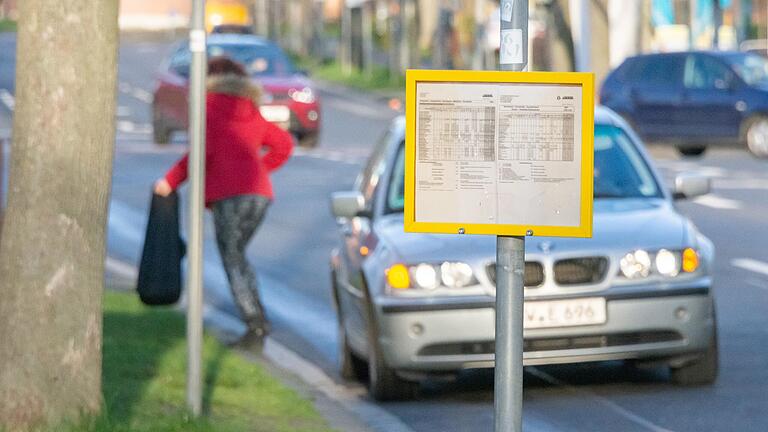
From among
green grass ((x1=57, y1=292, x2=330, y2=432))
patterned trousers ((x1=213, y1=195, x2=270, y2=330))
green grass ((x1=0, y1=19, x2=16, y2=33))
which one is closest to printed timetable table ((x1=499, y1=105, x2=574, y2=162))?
green grass ((x1=57, y1=292, x2=330, y2=432))

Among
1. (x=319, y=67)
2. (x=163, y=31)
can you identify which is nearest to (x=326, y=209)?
(x=319, y=67)

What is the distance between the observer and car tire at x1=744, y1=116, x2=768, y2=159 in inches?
1140

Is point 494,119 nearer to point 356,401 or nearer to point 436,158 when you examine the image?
point 436,158

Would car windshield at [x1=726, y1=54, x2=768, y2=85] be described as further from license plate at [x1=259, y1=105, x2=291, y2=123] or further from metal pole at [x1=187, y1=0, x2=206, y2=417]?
metal pole at [x1=187, y1=0, x2=206, y2=417]

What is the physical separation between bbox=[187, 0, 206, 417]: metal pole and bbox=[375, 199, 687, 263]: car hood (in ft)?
5.92

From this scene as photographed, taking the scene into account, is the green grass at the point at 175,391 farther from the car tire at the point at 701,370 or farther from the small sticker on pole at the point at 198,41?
the car tire at the point at 701,370

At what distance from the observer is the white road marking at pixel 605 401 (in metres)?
8.40

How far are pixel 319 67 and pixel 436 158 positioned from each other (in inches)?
2554

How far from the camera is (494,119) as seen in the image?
17.5 feet

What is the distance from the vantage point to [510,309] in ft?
17.4

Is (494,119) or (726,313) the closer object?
(494,119)

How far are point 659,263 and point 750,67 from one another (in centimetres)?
2145

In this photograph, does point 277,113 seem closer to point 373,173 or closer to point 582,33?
point 582,33

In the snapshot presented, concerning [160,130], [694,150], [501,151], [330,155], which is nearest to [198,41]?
[501,151]
